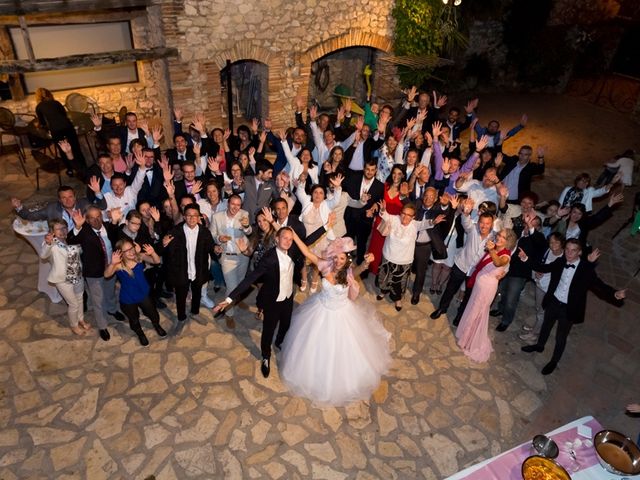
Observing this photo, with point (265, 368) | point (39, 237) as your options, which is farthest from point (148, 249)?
point (265, 368)

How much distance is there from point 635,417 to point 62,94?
1246 cm

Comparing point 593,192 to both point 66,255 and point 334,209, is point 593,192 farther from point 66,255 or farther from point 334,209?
point 66,255

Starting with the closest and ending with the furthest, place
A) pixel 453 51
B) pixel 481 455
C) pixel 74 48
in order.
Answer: pixel 481 455
pixel 74 48
pixel 453 51

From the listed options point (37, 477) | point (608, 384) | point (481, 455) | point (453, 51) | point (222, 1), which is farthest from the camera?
point (453, 51)

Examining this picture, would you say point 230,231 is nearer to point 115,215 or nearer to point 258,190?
point 258,190

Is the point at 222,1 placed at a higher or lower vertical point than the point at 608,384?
higher

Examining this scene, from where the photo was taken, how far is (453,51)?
1573 centimetres

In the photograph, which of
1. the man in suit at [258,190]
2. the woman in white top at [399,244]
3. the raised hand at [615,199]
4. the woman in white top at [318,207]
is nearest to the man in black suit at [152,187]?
the man in suit at [258,190]

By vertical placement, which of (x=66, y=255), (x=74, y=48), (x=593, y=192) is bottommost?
(x=66, y=255)

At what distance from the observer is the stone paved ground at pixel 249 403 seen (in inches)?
207

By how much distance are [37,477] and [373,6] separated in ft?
36.8

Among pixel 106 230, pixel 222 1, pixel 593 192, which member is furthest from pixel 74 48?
pixel 593 192

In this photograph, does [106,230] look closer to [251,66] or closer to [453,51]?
[251,66]

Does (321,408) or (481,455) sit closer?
(481,455)
